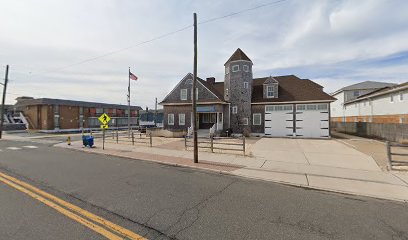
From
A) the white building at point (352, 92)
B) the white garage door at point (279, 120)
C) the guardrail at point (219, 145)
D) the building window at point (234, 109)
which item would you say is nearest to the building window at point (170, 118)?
the building window at point (234, 109)

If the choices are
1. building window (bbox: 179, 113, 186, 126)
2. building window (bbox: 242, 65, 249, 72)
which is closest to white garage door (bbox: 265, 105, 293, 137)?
building window (bbox: 242, 65, 249, 72)

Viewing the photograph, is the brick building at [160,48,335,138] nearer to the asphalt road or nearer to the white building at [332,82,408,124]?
the white building at [332,82,408,124]

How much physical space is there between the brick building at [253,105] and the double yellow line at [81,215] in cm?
1874

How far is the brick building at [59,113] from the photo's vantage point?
38.8m

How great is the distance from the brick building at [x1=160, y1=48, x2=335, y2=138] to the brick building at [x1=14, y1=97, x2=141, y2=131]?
1044 inches

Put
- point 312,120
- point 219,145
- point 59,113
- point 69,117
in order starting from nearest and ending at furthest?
point 219,145 < point 312,120 < point 59,113 < point 69,117

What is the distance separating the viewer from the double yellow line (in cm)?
381

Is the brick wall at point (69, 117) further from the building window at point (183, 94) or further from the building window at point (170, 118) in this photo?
the building window at point (183, 94)

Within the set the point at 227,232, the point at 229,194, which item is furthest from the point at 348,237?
the point at 229,194

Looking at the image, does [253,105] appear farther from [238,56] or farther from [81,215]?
[81,215]

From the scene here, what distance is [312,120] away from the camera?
23.1 metres

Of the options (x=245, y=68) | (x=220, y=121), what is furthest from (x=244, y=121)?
(x=245, y=68)

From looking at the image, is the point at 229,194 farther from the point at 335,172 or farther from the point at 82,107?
the point at 82,107

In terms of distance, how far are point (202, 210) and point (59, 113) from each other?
46015mm
